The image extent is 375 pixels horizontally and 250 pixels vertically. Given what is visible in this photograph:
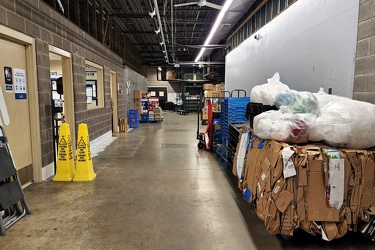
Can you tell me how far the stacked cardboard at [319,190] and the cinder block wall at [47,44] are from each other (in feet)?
11.1

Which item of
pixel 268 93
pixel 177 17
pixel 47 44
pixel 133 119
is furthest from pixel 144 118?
pixel 268 93

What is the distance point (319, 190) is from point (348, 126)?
1.83 feet

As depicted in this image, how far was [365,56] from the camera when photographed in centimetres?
252

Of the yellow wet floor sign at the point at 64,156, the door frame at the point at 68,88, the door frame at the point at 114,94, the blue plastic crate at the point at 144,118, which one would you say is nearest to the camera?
the yellow wet floor sign at the point at 64,156

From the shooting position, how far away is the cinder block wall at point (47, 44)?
3194 mm

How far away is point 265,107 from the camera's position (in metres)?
2.89

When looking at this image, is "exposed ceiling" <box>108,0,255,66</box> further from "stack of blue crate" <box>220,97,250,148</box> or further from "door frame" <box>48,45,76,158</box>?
"door frame" <box>48,45,76,158</box>

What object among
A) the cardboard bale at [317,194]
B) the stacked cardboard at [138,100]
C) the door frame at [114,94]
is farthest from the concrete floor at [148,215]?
the stacked cardboard at [138,100]

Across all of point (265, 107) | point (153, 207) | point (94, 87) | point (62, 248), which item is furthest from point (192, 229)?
point (94, 87)

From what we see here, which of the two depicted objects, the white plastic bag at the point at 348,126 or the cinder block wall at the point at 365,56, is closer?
the white plastic bag at the point at 348,126

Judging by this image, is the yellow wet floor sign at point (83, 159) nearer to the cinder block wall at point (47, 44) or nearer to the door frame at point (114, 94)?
the cinder block wall at point (47, 44)

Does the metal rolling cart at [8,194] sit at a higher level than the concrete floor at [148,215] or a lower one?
higher

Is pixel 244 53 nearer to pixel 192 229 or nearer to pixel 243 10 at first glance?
pixel 243 10

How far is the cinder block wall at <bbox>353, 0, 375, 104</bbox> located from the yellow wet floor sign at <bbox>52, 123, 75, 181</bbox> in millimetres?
3770
